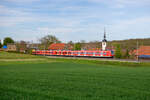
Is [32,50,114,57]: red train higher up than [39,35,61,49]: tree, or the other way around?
[39,35,61,49]: tree

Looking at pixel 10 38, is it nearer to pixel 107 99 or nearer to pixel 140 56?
pixel 140 56

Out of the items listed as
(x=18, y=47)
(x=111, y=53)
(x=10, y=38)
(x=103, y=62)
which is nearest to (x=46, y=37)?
(x=18, y=47)

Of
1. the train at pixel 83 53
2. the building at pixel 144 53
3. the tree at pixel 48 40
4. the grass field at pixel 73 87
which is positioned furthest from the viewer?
the tree at pixel 48 40

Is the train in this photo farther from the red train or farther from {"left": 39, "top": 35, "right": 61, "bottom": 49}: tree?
{"left": 39, "top": 35, "right": 61, "bottom": 49}: tree

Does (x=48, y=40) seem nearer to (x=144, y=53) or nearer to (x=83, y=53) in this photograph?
(x=83, y=53)

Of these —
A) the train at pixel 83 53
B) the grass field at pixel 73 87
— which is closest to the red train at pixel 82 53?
the train at pixel 83 53

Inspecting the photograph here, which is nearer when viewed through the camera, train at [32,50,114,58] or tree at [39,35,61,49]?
train at [32,50,114,58]

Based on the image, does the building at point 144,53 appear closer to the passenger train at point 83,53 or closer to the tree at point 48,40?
the passenger train at point 83,53

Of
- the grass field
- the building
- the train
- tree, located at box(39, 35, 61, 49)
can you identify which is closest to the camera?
the grass field

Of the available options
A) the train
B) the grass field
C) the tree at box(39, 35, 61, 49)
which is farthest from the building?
the tree at box(39, 35, 61, 49)

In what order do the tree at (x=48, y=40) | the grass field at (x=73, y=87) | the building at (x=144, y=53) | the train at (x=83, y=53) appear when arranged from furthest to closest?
the tree at (x=48, y=40) < the building at (x=144, y=53) < the train at (x=83, y=53) < the grass field at (x=73, y=87)

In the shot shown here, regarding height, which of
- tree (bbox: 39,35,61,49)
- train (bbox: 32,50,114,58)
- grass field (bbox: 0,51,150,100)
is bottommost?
grass field (bbox: 0,51,150,100)

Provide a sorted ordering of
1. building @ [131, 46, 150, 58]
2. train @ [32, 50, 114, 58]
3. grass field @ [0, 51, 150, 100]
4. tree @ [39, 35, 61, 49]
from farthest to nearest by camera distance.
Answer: tree @ [39, 35, 61, 49], building @ [131, 46, 150, 58], train @ [32, 50, 114, 58], grass field @ [0, 51, 150, 100]

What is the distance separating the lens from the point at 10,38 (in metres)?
134
